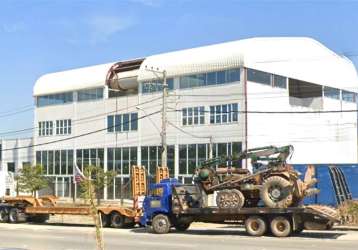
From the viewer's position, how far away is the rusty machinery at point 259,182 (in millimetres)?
24453

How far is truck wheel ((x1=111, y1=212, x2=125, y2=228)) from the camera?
30.8 meters

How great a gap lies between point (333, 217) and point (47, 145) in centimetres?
5520

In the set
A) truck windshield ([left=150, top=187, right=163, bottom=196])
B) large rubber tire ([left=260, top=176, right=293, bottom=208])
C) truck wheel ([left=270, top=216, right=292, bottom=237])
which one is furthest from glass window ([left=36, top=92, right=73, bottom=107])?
truck wheel ([left=270, top=216, right=292, bottom=237])

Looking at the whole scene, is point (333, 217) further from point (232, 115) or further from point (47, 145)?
point (47, 145)

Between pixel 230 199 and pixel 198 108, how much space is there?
115 ft

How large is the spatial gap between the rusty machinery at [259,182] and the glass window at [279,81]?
34.4 metres

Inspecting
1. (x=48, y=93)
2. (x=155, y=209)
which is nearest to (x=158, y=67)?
(x=48, y=93)

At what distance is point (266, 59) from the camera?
58.9 m

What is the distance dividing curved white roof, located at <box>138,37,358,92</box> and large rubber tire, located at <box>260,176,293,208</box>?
3271 cm

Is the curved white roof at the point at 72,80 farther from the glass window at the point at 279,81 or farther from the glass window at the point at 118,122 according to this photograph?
the glass window at the point at 279,81

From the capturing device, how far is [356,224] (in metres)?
29.1

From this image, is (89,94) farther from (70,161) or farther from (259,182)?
(259,182)

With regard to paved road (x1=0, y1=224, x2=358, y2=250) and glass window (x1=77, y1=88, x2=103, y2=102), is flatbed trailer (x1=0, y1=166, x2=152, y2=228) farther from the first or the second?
glass window (x1=77, y1=88, x2=103, y2=102)

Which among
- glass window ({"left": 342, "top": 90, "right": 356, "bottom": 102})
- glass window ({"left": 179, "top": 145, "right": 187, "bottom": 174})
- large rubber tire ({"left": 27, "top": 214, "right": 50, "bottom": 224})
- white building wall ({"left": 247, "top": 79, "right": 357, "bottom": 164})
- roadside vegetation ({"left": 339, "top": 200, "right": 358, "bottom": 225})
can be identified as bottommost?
large rubber tire ({"left": 27, "top": 214, "right": 50, "bottom": 224})
